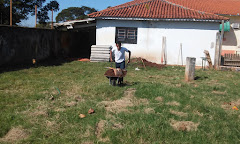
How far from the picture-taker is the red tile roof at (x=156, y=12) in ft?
53.1

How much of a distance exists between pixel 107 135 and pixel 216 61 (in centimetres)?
1221

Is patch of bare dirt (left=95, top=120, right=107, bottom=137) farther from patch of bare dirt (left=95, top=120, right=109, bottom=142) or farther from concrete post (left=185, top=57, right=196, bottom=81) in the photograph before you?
concrete post (left=185, top=57, right=196, bottom=81)

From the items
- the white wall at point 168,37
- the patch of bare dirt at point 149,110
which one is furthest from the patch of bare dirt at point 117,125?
the white wall at point 168,37

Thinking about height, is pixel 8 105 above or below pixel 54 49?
below

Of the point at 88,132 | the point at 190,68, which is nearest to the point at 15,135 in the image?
the point at 88,132

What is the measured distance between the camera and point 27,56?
13.2 m

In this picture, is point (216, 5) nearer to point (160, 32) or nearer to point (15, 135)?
point (160, 32)

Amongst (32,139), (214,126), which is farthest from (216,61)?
(32,139)

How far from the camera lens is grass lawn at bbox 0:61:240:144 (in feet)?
15.5

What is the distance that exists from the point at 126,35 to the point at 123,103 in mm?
10977

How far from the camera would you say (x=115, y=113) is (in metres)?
5.89

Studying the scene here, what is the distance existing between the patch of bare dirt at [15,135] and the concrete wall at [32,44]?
7.34 meters

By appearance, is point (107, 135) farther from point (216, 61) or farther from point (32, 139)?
point (216, 61)

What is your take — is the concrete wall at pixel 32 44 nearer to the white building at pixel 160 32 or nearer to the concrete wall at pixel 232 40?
the white building at pixel 160 32
